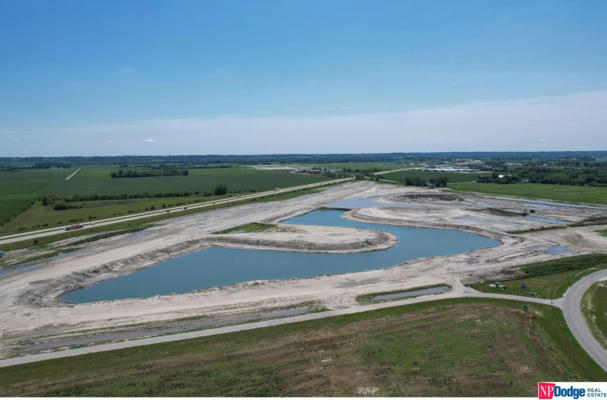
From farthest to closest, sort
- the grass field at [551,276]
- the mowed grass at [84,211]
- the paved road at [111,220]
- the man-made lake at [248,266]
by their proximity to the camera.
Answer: the mowed grass at [84,211], the paved road at [111,220], the man-made lake at [248,266], the grass field at [551,276]

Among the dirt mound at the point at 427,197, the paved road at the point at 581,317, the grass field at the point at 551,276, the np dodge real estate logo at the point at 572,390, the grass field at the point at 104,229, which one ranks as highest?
the dirt mound at the point at 427,197

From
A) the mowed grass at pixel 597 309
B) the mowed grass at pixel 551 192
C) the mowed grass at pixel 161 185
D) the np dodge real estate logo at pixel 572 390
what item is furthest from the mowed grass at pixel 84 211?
the mowed grass at pixel 551 192

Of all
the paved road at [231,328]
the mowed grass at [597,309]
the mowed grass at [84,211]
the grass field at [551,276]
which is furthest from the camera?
the mowed grass at [84,211]

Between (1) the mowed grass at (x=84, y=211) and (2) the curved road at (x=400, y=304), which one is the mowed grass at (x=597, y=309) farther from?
(1) the mowed grass at (x=84, y=211)

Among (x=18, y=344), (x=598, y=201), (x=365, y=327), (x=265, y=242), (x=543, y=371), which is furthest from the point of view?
(x=598, y=201)

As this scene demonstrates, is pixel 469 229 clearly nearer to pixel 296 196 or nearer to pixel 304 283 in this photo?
pixel 304 283

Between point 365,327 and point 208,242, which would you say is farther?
point 208,242

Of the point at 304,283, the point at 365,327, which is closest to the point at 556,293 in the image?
the point at 365,327

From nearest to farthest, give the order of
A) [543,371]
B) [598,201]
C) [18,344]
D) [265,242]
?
A: [543,371], [18,344], [265,242], [598,201]
